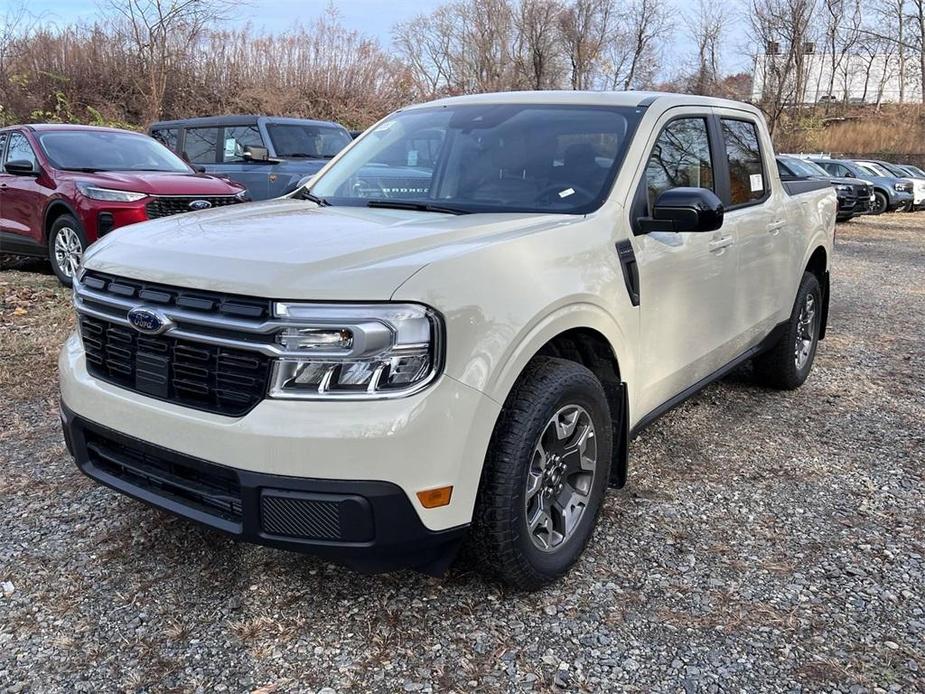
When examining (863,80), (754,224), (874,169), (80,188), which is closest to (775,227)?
(754,224)

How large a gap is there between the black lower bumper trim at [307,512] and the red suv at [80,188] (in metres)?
5.49

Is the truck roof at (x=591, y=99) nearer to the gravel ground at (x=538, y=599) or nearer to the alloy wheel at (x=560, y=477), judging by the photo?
the alloy wheel at (x=560, y=477)

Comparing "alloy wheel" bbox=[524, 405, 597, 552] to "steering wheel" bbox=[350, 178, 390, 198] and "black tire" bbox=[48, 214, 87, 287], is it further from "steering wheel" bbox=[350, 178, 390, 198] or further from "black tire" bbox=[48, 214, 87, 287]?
"black tire" bbox=[48, 214, 87, 287]

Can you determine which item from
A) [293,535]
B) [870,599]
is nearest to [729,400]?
[870,599]

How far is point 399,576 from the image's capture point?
293 centimetres

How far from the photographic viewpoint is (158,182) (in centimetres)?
770

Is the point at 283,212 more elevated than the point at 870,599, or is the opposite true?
the point at 283,212

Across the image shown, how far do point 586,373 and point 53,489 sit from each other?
2.47 m

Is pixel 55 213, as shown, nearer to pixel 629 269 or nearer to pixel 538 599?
pixel 629 269

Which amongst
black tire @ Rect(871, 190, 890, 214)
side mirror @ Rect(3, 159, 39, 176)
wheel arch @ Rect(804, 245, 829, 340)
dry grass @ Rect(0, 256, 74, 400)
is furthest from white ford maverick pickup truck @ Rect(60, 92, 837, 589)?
black tire @ Rect(871, 190, 890, 214)

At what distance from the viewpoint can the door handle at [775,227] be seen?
450 cm

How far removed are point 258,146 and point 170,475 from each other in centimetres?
924

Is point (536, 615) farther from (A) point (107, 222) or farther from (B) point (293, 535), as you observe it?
(A) point (107, 222)

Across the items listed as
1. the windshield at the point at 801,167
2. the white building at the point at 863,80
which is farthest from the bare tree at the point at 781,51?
the windshield at the point at 801,167
